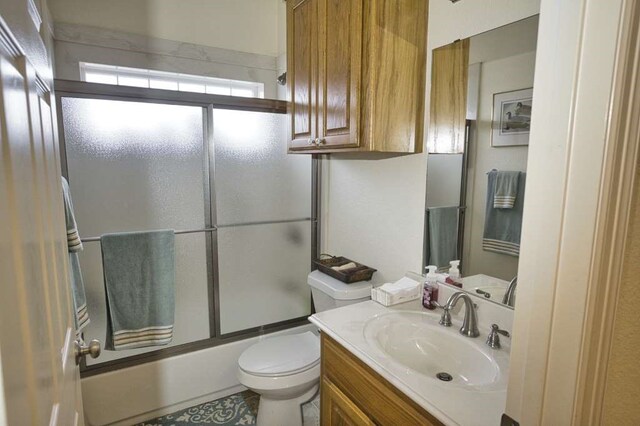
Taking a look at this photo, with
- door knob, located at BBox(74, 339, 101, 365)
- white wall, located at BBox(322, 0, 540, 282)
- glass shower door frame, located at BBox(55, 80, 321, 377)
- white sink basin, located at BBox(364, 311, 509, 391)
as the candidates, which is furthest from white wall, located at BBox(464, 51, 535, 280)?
door knob, located at BBox(74, 339, 101, 365)

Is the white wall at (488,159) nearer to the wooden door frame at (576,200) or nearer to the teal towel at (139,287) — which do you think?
the wooden door frame at (576,200)

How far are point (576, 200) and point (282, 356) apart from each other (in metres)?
1.71

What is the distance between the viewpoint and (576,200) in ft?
Result: 1.52

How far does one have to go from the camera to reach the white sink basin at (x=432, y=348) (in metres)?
1.15

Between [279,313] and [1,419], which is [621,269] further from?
[279,313]

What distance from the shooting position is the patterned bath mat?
2.05 metres

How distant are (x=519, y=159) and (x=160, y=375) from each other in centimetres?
215

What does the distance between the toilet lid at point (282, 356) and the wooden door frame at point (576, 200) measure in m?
1.43

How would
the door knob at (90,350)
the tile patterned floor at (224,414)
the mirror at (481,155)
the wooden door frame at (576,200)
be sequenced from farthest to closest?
the tile patterned floor at (224,414)
the mirror at (481,155)
the door knob at (90,350)
the wooden door frame at (576,200)

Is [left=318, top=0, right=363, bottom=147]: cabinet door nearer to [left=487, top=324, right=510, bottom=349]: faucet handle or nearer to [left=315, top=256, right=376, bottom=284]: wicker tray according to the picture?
[left=315, top=256, right=376, bottom=284]: wicker tray

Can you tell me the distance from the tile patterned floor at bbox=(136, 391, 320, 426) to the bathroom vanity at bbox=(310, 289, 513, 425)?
76 centimetres

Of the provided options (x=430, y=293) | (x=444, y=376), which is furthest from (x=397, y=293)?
(x=444, y=376)

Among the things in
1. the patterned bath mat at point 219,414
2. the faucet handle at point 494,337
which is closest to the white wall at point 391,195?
the faucet handle at point 494,337

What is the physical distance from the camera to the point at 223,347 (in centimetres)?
224
